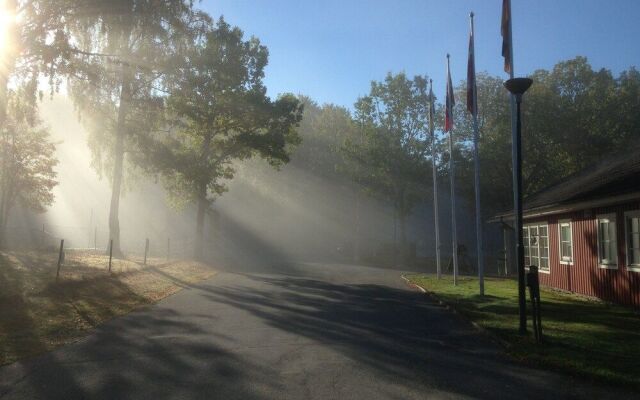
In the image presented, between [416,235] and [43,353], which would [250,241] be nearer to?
[416,235]

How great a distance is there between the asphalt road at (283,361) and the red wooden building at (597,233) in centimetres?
456

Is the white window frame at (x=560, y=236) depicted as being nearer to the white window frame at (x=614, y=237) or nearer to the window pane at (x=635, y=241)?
the white window frame at (x=614, y=237)

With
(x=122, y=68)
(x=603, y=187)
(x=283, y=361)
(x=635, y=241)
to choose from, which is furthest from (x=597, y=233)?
(x=122, y=68)

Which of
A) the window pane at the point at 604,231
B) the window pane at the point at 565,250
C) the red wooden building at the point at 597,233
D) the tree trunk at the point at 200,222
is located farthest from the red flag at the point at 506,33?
the tree trunk at the point at 200,222

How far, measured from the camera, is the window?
21.1m

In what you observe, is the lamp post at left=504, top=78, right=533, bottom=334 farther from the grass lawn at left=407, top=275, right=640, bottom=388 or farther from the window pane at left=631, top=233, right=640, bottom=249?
the window pane at left=631, top=233, right=640, bottom=249

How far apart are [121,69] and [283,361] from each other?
19631 mm

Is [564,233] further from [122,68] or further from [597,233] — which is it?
[122,68]

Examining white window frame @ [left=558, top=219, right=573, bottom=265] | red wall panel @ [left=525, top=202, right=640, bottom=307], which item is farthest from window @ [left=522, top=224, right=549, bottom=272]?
white window frame @ [left=558, top=219, right=573, bottom=265]

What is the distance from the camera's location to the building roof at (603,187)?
43.4ft

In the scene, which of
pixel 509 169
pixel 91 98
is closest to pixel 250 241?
pixel 509 169

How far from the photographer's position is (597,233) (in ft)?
52.9

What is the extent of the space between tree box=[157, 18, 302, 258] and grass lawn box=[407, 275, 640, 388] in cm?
1905

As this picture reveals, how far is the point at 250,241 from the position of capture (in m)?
57.5
